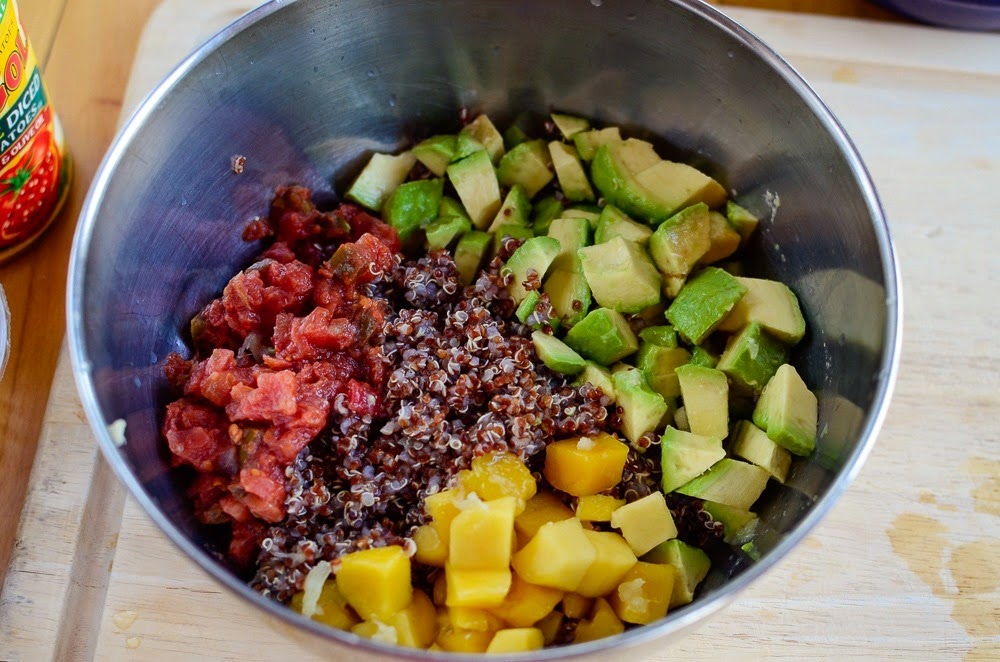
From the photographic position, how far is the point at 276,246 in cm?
174

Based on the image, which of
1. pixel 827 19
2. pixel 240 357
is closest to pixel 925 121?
pixel 827 19

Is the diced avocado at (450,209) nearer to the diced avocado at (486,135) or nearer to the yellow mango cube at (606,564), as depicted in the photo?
the diced avocado at (486,135)

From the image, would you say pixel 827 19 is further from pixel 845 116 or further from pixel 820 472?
pixel 820 472

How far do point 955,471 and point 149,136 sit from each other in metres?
1.67

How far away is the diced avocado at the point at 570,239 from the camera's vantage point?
5.54 feet

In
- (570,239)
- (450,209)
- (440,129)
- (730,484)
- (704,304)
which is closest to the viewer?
(730,484)

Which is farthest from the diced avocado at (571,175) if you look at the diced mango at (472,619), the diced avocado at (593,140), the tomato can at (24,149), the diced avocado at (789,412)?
the tomato can at (24,149)

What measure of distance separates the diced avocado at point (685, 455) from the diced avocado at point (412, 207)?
683 millimetres

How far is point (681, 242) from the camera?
5.45ft

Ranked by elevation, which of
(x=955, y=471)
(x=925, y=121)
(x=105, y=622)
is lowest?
(x=105, y=622)

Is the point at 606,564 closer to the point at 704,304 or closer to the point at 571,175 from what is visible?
the point at 704,304

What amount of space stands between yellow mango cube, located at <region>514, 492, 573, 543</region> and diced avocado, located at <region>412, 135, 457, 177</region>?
762 millimetres

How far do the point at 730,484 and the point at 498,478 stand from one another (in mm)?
415

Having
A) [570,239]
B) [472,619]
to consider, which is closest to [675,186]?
Answer: [570,239]
